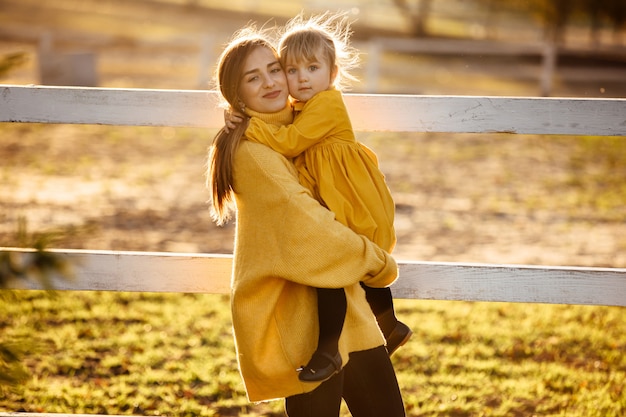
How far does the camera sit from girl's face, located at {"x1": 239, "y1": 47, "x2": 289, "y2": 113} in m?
2.42

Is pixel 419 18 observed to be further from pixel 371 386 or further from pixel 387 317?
pixel 371 386

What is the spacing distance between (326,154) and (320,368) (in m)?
0.68

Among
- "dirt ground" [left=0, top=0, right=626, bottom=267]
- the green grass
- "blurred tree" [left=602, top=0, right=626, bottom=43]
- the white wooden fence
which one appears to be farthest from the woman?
"blurred tree" [left=602, top=0, right=626, bottom=43]

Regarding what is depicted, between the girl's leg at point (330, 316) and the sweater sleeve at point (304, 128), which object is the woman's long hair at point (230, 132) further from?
the girl's leg at point (330, 316)

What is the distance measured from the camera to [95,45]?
2366 centimetres

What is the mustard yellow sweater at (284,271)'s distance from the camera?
7.38 ft

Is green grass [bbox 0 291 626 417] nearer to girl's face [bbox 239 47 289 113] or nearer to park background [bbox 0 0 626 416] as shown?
park background [bbox 0 0 626 416]

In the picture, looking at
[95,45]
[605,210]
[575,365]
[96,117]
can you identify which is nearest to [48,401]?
[96,117]

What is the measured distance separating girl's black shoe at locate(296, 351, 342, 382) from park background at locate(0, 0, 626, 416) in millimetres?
815

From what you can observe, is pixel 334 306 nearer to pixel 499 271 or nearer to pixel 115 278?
pixel 499 271

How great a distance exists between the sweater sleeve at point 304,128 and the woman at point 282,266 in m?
0.03

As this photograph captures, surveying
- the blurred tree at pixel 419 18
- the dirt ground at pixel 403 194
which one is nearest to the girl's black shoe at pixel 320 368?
the dirt ground at pixel 403 194

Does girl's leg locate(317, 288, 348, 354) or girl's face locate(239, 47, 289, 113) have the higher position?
girl's face locate(239, 47, 289, 113)

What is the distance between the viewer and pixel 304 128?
2.35 meters
